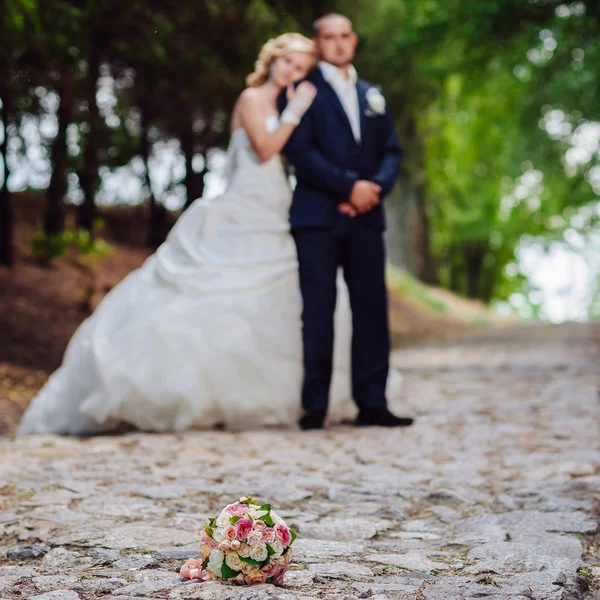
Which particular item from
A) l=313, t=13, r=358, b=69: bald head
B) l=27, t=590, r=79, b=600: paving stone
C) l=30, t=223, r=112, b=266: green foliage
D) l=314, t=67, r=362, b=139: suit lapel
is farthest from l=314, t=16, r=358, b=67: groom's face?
l=30, t=223, r=112, b=266: green foliage

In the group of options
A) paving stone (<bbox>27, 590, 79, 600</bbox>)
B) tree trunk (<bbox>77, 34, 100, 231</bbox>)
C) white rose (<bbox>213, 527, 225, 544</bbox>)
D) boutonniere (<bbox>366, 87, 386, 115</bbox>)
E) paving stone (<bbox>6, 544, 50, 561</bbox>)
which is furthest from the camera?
tree trunk (<bbox>77, 34, 100, 231</bbox>)

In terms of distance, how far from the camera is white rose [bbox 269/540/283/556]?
8.19ft

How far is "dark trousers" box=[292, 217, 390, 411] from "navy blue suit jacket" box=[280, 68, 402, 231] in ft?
0.34

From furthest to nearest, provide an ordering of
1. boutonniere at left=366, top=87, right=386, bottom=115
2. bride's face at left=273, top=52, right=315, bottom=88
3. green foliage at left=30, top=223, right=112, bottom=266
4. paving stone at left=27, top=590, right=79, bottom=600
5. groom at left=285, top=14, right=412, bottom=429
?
1. green foliage at left=30, top=223, right=112, bottom=266
2. bride's face at left=273, top=52, right=315, bottom=88
3. boutonniere at left=366, top=87, right=386, bottom=115
4. groom at left=285, top=14, right=412, bottom=429
5. paving stone at left=27, top=590, right=79, bottom=600

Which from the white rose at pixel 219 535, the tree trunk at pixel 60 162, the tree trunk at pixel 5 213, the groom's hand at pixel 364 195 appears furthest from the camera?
the tree trunk at pixel 60 162

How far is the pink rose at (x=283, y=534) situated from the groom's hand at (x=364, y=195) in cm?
320

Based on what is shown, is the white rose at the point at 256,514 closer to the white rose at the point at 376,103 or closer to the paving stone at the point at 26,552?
the paving stone at the point at 26,552

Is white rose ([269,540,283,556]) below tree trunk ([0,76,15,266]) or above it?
below

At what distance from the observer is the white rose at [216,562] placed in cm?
252

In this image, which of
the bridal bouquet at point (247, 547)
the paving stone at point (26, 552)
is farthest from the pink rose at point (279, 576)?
the paving stone at point (26, 552)

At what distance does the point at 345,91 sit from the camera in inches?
224

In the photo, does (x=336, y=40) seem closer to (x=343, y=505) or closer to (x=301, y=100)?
(x=301, y=100)

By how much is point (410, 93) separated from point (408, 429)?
12.5 meters

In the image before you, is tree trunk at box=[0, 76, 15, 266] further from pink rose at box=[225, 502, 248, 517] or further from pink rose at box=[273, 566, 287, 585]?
pink rose at box=[273, 566, 287, 585]
